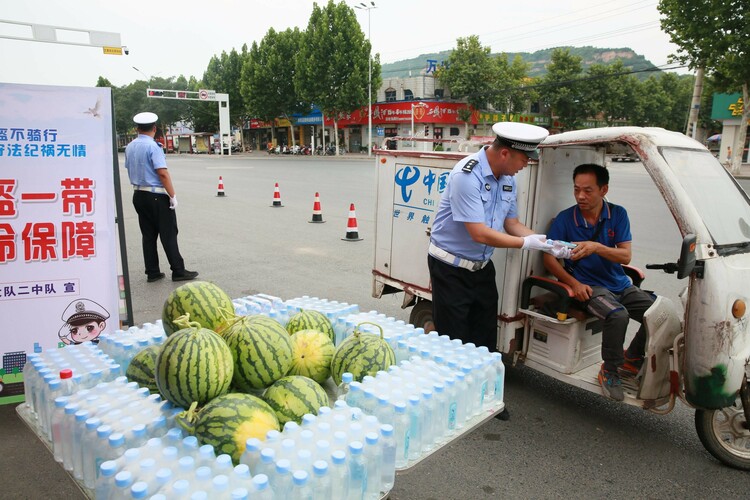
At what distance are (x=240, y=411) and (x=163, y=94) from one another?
69.3m

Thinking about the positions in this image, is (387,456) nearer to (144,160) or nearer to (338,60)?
(144,160)

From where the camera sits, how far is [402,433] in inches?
71.7

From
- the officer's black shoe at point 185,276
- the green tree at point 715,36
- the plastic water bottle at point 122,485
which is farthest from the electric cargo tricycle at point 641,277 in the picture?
the green tree at point 715,36

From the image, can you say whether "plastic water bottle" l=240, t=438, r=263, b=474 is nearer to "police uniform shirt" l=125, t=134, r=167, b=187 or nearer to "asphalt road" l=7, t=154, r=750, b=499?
"asphalt road" l=7, t=154, r=750, b=499

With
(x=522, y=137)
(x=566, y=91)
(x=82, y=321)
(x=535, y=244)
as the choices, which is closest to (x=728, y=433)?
(x=535, y=244)

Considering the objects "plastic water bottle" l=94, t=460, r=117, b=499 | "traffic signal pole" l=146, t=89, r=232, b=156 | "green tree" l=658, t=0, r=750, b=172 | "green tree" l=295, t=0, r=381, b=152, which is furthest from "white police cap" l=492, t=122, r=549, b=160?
"traffic signal pole" l=146, t=89, r=232, b=156

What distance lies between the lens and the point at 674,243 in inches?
393

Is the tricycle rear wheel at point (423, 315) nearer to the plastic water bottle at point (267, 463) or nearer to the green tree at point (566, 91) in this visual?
the plastic water bottle at point (267, 463)

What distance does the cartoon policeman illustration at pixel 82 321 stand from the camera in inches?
159

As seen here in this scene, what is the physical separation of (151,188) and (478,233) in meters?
5.16

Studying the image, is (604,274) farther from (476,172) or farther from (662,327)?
(476,172)

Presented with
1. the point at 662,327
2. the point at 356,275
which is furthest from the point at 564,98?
the point at 662,327

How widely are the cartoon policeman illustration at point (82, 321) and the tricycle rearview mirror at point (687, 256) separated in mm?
4013

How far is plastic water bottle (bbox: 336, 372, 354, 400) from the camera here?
1988 millimetres
